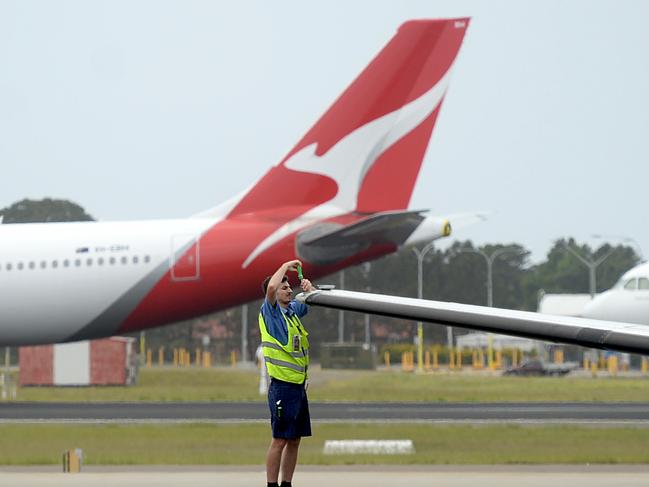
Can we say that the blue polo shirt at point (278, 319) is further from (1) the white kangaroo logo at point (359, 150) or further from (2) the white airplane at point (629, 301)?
(2) the white airplane at point (629, 301)

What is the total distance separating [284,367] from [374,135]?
2633 cm

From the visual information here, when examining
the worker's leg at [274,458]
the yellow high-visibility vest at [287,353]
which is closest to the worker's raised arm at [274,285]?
the yellow high-visibility vest at [287,353]

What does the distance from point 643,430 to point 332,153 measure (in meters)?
15.6

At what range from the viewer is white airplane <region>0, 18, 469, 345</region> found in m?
36.4

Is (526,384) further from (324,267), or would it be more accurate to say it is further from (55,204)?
(55,204)

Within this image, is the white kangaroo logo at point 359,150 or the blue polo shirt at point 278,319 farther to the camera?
the white kangaroo logo at point 359,150

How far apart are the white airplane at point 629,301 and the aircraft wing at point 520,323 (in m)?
28.3

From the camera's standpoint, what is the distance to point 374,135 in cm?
3816

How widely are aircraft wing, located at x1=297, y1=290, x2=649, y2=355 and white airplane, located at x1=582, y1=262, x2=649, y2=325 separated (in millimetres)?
28294

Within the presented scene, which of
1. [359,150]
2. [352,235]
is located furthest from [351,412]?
[359,150]

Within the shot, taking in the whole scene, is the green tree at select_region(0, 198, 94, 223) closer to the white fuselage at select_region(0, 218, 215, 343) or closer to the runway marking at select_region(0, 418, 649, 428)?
the white fuselage at select_region(0, 218, 215, 343)

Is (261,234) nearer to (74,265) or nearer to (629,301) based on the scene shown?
(74,265)

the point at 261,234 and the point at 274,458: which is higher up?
the point at 261,234

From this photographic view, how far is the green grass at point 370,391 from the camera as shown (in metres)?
39.9
